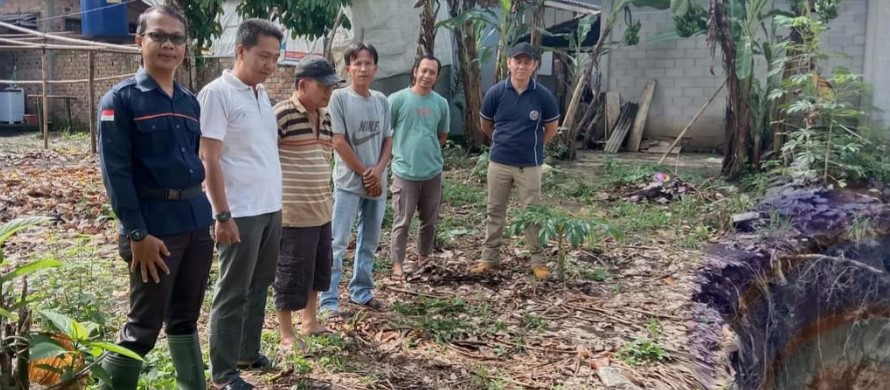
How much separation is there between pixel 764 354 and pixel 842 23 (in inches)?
296

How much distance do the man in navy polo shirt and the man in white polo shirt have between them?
2.38 meters

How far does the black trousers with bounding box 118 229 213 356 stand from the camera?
2541 millimetres

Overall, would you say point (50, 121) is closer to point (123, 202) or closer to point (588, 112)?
point (588, 112)

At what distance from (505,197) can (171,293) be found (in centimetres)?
298

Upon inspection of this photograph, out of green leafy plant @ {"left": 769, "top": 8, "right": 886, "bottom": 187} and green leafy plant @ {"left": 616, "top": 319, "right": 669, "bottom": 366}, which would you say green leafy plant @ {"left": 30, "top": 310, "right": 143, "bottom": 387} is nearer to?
green leafy plant @ {"left": 616, "top": 319, "right": 669, "bottom": 366}

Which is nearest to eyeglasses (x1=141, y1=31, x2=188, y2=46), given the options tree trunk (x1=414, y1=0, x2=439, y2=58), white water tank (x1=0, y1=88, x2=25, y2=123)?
tree trunk (x1=414, y1=0, x2=439, y2=58)

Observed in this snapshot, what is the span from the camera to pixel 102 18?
16.2m

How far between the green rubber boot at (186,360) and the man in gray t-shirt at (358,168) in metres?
1.34

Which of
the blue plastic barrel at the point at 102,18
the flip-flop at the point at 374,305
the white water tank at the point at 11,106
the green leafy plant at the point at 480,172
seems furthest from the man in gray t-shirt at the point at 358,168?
the white water tank at the point at 11,106

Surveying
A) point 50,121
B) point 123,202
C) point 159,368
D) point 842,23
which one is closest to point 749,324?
point 159,368

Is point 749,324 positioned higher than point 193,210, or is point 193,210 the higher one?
point 193,210

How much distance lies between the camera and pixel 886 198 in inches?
294

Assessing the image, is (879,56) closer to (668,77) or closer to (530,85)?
(668,77)

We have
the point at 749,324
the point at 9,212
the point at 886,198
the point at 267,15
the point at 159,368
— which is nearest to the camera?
the point at 159,368
